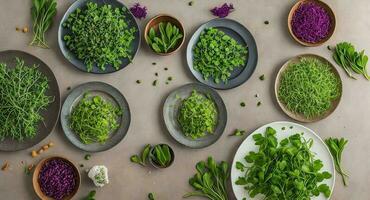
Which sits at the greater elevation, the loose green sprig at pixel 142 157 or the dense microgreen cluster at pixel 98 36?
the dense microgreen cluster at pixel 98 36

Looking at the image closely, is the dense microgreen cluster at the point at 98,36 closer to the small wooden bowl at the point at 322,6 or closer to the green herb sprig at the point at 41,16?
the green herb sprig at the point at 41,16

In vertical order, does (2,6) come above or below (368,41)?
above

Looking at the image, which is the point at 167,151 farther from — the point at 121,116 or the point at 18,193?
the point at 18,193

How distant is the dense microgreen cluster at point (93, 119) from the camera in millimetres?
3045

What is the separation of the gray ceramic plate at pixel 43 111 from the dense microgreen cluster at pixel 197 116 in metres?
0.88

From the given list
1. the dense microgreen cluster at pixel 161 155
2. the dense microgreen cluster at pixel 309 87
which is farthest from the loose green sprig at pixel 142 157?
the dense microgreen cluster at pixel 309 87

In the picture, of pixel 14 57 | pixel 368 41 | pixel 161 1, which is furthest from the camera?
pixel 368 41

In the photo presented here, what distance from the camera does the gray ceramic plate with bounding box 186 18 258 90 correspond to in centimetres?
326

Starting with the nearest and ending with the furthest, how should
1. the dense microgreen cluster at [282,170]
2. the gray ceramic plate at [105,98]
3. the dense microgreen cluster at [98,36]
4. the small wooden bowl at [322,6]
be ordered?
the dense microgreen cluster at [282,170], the dense microgreen cluster at [98,36], the gray ceramic plate at [105,98], the small wooden bowl at [322,6]

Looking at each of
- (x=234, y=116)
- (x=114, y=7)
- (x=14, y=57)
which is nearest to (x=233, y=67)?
(x=234, y=116)

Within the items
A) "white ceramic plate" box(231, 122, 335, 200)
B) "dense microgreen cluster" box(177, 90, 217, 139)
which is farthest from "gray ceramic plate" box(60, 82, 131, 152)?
"white ceramic plate" box(231, 122, 335, 200)

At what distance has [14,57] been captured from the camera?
122 inches

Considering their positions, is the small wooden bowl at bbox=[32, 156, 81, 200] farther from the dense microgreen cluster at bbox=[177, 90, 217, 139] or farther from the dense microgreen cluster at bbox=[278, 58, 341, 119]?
the dense microgreen cluster at bbox=[278, 58, 341, 119]

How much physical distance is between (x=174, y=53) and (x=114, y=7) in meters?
0.54
